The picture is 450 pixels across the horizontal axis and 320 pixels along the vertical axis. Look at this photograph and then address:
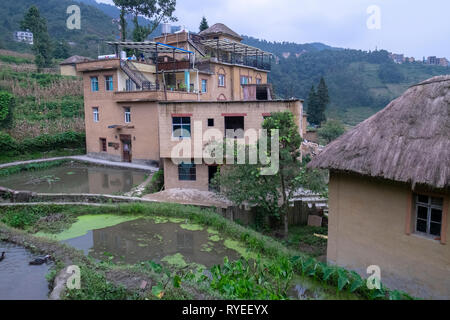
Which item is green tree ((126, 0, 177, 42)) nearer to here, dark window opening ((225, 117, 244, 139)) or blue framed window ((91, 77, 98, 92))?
blue framed window ((91, 77, 98, 92))

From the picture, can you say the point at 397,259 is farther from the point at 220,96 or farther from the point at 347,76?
the point at 347,76

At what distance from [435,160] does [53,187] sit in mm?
17891

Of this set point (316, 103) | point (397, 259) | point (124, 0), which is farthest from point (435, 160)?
point (316, 103)

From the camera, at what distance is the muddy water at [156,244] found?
33.2 ft

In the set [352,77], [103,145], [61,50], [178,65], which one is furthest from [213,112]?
[352,77]

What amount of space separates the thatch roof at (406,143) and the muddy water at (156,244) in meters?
4.11

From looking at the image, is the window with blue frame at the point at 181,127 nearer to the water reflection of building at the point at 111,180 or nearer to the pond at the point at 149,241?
the water reflection of building at the point at 111,180

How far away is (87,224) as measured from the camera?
12.9 metres

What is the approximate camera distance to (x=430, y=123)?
7957mm

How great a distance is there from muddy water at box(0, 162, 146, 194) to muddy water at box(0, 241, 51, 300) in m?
8.47

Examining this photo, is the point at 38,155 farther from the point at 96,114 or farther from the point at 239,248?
the point at 239,248

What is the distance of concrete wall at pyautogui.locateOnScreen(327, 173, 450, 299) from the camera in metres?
7.71

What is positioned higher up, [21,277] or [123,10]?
[123,10]

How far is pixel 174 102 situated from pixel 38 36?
124 ft
